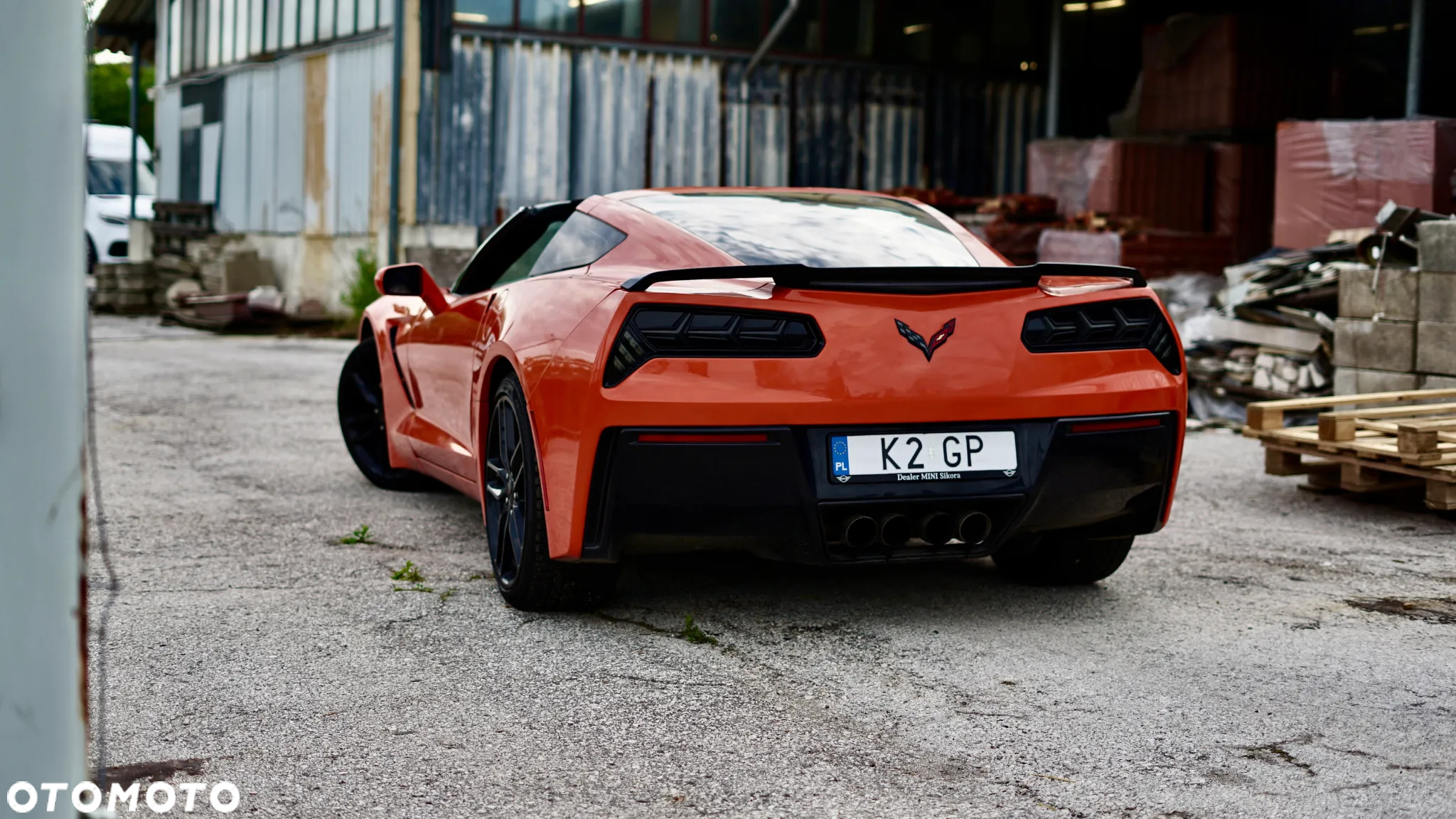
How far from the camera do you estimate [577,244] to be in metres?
4.65

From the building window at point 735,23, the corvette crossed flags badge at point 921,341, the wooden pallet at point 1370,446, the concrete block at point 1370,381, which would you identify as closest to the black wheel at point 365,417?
the corvette crossed flags badge at point 921,341

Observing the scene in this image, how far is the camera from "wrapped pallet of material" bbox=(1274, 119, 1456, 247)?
1030cm

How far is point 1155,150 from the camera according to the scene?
13430mm

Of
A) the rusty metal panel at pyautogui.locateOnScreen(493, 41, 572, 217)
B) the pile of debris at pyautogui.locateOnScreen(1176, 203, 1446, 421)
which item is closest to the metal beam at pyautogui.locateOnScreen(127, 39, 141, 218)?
the rusty metal panel at pyautogui.locateOnScreen(493, 41, 572, 217)

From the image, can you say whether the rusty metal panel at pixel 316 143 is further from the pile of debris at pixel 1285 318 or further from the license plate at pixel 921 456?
the license plate at pixel 921 456

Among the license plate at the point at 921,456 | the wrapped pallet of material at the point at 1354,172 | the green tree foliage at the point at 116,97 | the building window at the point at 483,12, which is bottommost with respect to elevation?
the license plate at the point at 921,456

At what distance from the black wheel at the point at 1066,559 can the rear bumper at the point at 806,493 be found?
1.69 ft

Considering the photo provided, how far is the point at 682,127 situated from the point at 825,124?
1.88m

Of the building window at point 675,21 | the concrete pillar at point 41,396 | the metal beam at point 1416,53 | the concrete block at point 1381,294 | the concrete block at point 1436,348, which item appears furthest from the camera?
the building window at point 675,21

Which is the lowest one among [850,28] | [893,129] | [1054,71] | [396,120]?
[396,120]

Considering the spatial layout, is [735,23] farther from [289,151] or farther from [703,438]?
[703,438]

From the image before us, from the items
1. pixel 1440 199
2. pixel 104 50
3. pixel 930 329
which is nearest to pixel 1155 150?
pixel 1440 199

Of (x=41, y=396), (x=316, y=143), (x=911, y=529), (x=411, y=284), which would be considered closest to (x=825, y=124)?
(x=316, y=143)

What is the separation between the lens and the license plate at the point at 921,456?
12.4ft
